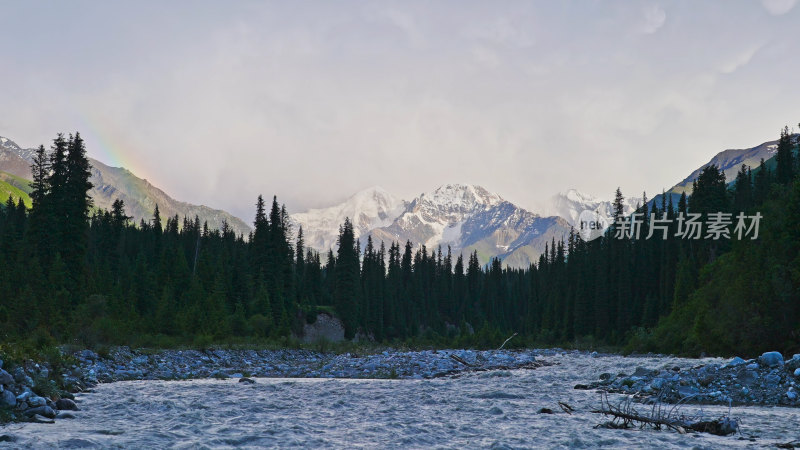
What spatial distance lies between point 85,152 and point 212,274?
18.2m

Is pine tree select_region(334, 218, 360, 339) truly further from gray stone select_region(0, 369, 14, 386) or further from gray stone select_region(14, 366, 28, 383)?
gray stone select_region(0, 369, 14, 386)

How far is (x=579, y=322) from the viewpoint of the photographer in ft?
302

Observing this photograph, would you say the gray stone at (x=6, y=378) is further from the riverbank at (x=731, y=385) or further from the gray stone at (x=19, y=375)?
the riverbank at (x=731, y=385)

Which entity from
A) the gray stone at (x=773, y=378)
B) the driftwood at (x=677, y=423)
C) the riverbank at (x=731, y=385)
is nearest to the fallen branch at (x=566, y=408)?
the driftwood at (x=677, y=423)

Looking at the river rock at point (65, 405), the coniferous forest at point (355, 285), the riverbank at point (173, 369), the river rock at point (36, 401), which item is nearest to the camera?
the river rock at point (36, 401)

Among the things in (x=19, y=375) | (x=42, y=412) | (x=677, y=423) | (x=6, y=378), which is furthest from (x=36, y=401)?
(x=677, y=423)

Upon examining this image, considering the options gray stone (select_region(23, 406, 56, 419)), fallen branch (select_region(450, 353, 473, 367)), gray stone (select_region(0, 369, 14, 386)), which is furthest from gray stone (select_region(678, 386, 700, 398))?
gray stone (select_region(0, 369, 14, 386))

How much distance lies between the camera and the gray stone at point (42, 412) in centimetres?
1335

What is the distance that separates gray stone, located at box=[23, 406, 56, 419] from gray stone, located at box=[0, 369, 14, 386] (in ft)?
3.30

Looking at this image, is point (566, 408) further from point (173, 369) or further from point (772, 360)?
point (173, 369)

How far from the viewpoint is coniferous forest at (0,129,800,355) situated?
3472 centimetres

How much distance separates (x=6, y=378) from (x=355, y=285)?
71337 millimetres

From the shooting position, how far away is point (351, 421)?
15102 millimetres

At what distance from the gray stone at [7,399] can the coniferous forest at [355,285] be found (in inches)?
585
